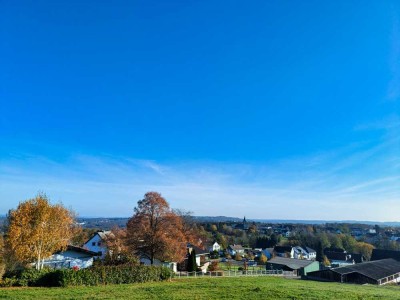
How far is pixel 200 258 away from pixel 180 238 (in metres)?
27.8

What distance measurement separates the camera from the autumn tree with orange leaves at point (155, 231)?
35.7 meters

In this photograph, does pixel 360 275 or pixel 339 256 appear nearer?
pixel 360 275

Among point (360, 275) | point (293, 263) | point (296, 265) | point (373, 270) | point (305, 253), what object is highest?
point (373, 270)

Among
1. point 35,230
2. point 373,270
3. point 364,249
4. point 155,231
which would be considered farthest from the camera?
point 364,249

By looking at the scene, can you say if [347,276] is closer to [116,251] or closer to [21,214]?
[116,251]

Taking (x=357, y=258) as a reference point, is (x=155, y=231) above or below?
above

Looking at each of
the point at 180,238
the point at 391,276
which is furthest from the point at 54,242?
the point at 391,276

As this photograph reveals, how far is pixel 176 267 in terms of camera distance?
47031 mm

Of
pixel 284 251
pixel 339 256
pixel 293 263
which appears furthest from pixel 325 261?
pixel 293 263

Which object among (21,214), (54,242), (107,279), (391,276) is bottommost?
(391,276)

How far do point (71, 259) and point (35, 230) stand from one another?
11311 mm

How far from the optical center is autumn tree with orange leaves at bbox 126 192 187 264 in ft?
117

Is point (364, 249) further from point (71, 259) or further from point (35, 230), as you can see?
point (35, 230)

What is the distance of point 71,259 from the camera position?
1537 inches
